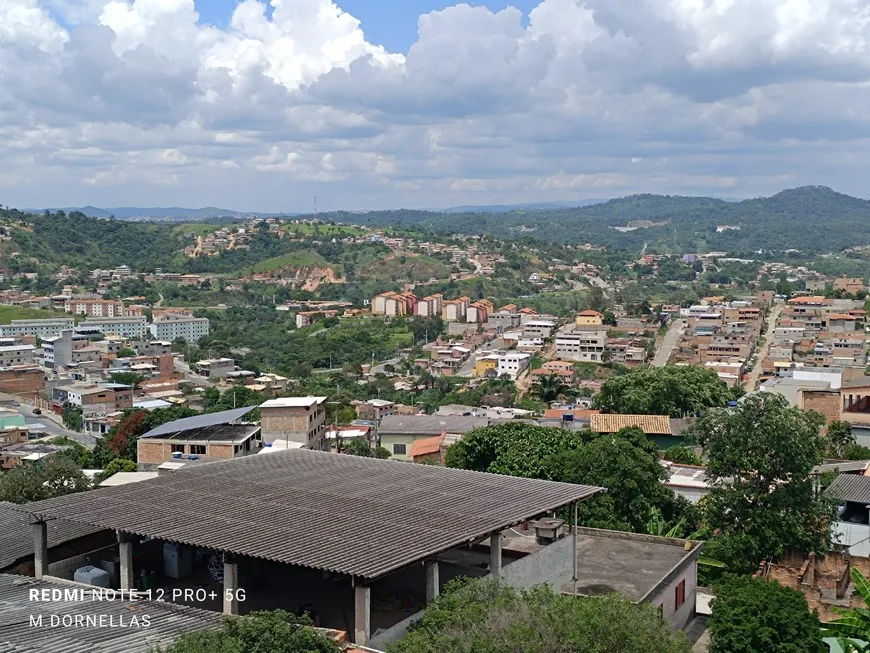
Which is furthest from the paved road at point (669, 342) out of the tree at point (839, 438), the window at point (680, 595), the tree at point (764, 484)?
the window at point (680, 595)

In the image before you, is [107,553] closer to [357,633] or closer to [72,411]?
[357,633]

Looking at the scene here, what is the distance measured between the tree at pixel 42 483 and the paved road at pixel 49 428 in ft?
85.7

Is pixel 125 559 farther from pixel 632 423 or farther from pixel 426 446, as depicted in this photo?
pixel 632 423

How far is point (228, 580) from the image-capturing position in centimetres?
1188

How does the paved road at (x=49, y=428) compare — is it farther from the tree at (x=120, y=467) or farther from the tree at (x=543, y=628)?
the tree at (x=543, y=628)

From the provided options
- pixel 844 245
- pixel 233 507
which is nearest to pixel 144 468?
pixel 233 507

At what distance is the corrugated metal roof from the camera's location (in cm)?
1816

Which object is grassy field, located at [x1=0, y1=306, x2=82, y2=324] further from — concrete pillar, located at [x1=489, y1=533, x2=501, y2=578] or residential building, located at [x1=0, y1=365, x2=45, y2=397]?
concrete pillar, located at [x1=489, y1=533, x2=501, y2=578]

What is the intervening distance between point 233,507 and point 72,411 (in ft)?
155

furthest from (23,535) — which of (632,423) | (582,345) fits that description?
(582,345)

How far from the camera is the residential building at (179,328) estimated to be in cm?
8919

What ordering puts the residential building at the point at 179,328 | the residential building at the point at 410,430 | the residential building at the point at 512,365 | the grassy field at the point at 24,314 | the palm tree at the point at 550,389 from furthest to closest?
the residential building at the point at 179,328
the grassy field at the point at 24,314
the residential building at the point at 512,365
the palm tree at the point at 550,389
the residential building at the point at 410,430

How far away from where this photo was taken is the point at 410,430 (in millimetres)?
36344

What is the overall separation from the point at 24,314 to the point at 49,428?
39.2 meters
